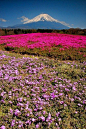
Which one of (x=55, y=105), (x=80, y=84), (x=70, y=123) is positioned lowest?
(x=70, y=123)

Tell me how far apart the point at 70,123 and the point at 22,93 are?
2.01 metres

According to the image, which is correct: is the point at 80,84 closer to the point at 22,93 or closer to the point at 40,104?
the point at 40,104

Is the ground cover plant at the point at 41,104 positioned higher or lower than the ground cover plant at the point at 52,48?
lower

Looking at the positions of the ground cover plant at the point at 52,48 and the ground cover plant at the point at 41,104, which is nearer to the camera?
the ground cover plant at the point at 41,104

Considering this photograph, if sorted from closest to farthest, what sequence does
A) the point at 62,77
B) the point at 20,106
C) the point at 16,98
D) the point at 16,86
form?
the point at 20,106 < the point at 16,98 < the point at 16,86 < the point at 62,77

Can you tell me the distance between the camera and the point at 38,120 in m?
3.24

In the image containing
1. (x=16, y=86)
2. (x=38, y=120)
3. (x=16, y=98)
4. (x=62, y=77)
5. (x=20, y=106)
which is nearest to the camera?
(x=38, y=120)

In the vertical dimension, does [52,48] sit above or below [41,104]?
above

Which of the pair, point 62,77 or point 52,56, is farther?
point 52,56

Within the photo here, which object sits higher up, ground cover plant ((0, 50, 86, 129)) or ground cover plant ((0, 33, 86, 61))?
ground cover plant ((0, 33, 86, 61))

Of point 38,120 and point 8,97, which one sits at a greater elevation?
point 8,97

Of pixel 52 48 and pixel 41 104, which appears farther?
pixel 52 48

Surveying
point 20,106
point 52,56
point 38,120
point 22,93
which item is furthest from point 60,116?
point 52,56

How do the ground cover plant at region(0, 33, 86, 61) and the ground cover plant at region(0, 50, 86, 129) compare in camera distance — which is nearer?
the ground cover plant at region(0, 50, 86, 129)
